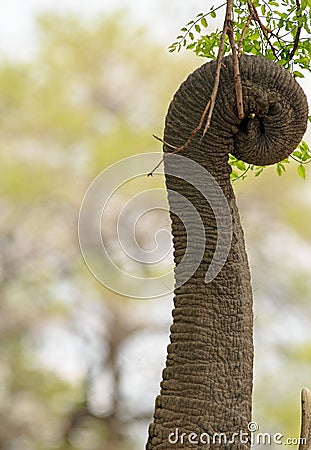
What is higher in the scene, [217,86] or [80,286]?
[80,286]

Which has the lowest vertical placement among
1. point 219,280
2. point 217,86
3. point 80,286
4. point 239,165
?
point 219,280

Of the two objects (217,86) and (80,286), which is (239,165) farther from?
(80,286)

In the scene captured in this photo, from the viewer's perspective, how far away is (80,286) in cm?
357

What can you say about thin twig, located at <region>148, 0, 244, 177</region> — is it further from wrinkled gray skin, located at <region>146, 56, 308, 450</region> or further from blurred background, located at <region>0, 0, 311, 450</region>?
blurred background, located at <region>0, 0, 311, 450</region>

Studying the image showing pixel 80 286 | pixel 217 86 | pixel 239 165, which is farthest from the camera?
pixel 80 286

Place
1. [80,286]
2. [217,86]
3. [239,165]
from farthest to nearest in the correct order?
1. [80,286]
2. [239,165]
3. [217,86]

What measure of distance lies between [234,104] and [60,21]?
9.54 feet

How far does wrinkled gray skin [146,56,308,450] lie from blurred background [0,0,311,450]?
7.74 feet

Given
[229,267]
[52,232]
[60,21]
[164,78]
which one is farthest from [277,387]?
[229,267]

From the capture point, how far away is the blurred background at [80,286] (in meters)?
3.47

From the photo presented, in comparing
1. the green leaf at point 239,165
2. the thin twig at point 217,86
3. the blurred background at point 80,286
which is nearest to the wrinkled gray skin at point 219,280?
the thin twig at point 217,86

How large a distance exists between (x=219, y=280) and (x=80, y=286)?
104 inches

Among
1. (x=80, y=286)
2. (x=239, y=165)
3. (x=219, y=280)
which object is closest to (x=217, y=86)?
(x=219, y=280)

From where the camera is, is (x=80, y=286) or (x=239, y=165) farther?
(x=80, y=286)
